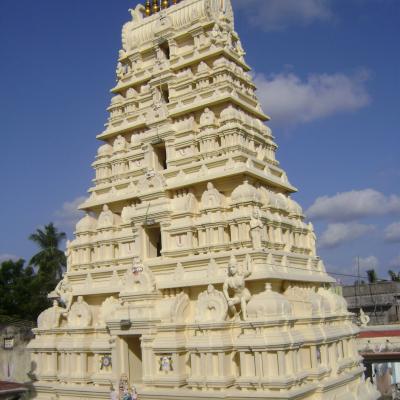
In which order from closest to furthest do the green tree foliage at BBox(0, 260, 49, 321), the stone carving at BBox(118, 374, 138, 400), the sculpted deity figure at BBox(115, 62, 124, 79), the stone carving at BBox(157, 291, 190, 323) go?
the stone carving at BBox(118, 374, 138, 400) → the stone carving at BBox(157, 291, 190, 323) → the sculpted deity figure at BBox(115, 62, 124, 79) → the green tree foliage at BBox(0, 260, 49, 321)

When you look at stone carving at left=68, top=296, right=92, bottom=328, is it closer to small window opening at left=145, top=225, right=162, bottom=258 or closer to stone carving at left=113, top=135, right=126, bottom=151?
small window opening at left=145, top=225, right=162, bottom=258

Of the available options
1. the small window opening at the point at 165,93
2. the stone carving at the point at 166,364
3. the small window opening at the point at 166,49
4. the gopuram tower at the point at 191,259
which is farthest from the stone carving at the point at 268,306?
the small window opening at the point at 166,49

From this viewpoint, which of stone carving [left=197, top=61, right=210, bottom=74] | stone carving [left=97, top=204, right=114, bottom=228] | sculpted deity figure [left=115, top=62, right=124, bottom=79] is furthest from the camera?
sculpted deity figure [left=115, top=62, right=124, bottom=79]

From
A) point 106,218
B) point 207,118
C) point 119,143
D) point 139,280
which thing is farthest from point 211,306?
point 119,143

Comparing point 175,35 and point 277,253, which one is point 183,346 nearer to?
point 277,253

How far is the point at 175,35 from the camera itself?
95.1ft

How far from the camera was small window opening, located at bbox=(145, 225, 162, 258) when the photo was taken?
82.6 ft

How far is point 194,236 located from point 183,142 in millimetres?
5157

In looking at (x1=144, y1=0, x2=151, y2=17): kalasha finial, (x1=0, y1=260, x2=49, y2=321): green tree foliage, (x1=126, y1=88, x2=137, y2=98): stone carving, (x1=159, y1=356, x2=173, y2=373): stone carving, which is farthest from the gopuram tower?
(x1=0, y1=260, x2=49, y2=321): green tree foliage

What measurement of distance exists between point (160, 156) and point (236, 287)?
10.0 meters

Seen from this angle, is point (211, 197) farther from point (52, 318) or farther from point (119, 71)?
point (119, 71)

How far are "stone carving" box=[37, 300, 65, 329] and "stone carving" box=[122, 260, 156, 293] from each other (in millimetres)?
4787

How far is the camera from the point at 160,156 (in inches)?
1091

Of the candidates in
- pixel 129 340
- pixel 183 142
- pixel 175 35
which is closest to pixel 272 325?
pixel 129 340
